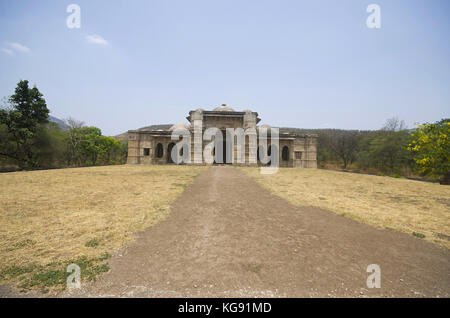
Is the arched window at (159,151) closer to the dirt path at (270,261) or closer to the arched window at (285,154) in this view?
the arched window at (285,154)

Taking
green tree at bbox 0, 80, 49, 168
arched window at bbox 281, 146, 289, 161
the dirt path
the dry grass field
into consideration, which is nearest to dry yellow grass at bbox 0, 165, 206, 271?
the dry grass field

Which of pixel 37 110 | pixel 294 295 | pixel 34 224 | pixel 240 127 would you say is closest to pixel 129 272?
pixel 294 295

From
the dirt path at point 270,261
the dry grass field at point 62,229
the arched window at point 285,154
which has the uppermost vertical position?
the arched window at point 285,154

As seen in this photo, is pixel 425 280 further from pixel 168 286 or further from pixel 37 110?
pixel 37 110

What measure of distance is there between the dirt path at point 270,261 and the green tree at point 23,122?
98.0 ft

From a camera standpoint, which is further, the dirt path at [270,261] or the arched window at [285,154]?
the arched window at [285,154]

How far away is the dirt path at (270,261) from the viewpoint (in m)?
2.58

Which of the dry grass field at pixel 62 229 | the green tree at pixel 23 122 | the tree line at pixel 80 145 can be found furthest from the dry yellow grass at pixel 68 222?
the green tree at pixel 23 122

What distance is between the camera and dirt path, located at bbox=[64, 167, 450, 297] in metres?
2.58

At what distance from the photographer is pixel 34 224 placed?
4594 mm

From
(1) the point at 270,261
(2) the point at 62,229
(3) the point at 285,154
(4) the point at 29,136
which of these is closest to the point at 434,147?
(1) the point at 270,261

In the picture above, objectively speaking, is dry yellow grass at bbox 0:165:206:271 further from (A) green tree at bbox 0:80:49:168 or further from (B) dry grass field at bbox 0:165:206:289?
(A) green tree at bbox 0:80:49:168

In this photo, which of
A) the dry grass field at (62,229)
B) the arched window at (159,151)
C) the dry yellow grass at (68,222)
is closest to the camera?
the dry grass field at (62,229)

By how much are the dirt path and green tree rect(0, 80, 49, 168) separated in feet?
98.0
